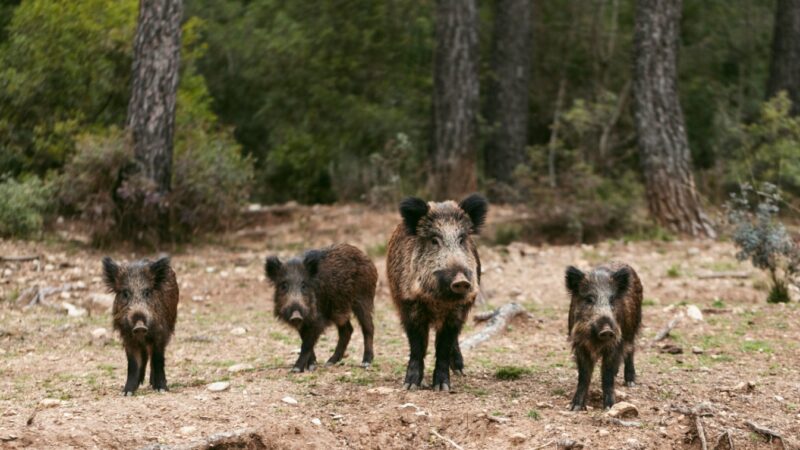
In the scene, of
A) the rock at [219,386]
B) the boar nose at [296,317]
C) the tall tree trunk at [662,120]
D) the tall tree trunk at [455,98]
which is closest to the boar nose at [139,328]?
the rock at [219,386]

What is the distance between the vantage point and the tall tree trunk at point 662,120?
714 inches

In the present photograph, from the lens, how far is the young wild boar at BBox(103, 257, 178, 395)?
8.59m

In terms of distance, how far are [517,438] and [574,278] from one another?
4.70ft

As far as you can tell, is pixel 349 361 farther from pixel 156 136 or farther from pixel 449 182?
pixel 449 182

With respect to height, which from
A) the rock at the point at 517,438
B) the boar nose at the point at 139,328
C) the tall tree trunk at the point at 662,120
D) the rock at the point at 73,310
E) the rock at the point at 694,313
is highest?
the tall tree trunk at the point at 662,120

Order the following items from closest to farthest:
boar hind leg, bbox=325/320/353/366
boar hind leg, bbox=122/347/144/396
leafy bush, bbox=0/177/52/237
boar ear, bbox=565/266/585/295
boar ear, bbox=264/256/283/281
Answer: boar ear, bbox=565/266/585/295, boar hind leg, bbox=122/347/144/396, boar ear, bbox=264/256/283/281, boar hind leg, bbox=325/320/353/366, leafy bush, bbox=0/177/52/237

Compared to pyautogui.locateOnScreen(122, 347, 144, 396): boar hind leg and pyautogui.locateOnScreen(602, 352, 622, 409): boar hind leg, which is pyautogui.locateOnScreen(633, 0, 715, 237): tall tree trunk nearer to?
pyautogui.locateOnScreen(602, 352, 622, 409): boar hind leg

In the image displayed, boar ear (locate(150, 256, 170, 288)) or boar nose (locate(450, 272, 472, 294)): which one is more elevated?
boar nose (locate(450, 272, 472, 294))

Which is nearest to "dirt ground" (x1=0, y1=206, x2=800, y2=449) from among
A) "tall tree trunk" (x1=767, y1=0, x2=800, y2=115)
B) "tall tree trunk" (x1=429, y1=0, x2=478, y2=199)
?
"tall tree trunk" (x1=429, y1=0, x2=478, y2=199)

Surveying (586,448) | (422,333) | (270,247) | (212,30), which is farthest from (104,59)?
(586,448)

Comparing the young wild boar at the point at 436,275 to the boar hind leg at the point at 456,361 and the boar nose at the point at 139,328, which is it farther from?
the boar nose at the point at 139,328

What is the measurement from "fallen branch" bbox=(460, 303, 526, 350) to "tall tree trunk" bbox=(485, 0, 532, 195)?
1179 centimetres

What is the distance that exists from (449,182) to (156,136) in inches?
252

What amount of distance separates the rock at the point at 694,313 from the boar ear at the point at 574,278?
13.8ft
